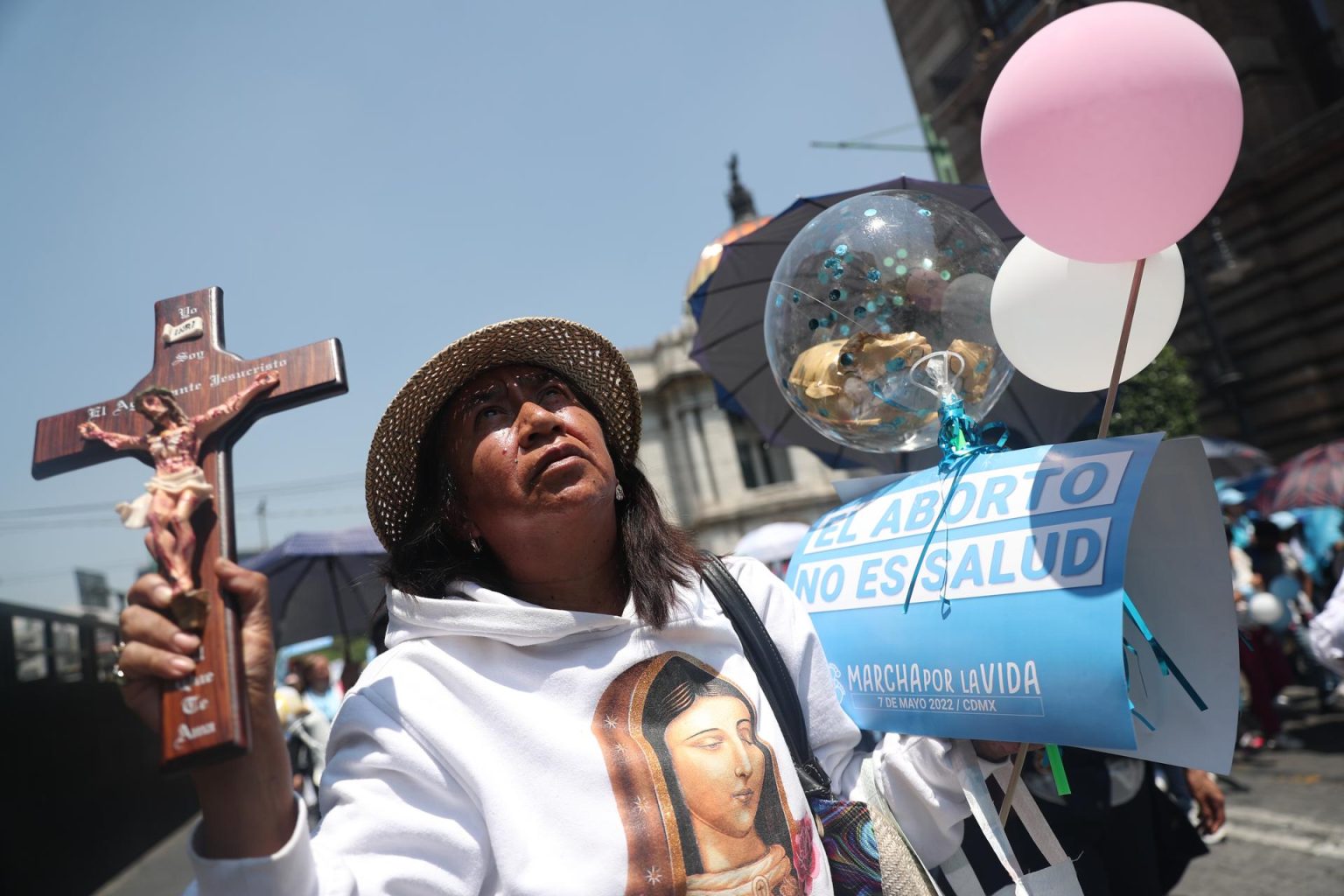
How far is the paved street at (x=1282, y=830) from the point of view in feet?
14.2

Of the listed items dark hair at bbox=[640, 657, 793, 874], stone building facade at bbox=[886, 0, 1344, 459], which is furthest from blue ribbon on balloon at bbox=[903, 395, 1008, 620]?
stone building facade at bbox=[886, 0, 1344, 459]

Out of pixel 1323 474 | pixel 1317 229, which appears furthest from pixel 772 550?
pixel 1317 229

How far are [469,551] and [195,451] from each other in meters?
0.80

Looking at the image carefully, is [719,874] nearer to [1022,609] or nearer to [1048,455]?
[1022,609]

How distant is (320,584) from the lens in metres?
8.00

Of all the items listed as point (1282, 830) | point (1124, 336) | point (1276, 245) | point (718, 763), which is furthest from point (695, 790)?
point (1276, 245)

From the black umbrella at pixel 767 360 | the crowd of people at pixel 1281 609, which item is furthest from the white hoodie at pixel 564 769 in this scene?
the crowd of people at pixel 1281 609

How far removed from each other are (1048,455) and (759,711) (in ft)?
2.39

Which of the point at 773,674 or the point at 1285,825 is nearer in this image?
the point at 773,674

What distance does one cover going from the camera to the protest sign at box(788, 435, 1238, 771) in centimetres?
148

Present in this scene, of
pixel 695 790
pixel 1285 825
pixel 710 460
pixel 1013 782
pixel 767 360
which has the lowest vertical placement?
pixel 1285 825

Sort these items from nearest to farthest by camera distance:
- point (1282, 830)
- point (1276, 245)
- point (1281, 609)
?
point (1282, 830), point (1281, 609), point (1276, 245)

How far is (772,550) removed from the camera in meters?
10.2

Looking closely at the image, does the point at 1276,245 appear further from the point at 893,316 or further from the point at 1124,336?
the point at 1124,336
